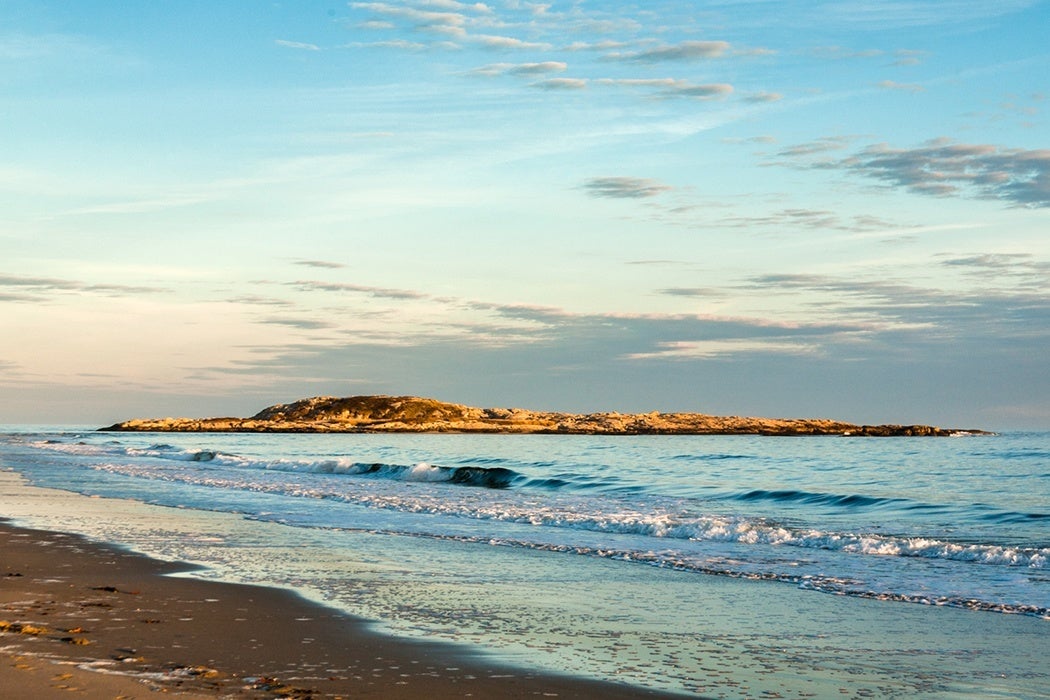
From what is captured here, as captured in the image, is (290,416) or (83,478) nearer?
(83,478)

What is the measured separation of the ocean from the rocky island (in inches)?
4995

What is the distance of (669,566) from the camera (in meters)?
16.0

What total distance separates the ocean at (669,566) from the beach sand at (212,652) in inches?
22.8

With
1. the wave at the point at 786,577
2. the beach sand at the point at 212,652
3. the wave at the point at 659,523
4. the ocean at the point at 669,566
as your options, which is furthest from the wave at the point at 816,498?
the beach sand at the point at 212,652

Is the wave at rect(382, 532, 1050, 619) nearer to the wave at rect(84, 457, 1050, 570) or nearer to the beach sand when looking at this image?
the wave at rect(84, 457, 1050, 570)

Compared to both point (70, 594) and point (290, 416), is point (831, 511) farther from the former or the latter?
point (290, 416)

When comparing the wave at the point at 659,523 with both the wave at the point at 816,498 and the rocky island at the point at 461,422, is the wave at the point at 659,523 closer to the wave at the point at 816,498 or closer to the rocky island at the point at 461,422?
the wave at the point at 816,498

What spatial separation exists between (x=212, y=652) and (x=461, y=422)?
161 m

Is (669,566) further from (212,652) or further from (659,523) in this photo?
(212,652)

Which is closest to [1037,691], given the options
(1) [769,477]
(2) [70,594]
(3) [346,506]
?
(2) [70,594]

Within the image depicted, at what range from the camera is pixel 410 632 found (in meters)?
10.2

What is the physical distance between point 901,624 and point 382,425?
515 ft

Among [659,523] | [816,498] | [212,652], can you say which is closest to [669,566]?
[659,523]

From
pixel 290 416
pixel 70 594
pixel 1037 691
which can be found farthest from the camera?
pixel 290 416
